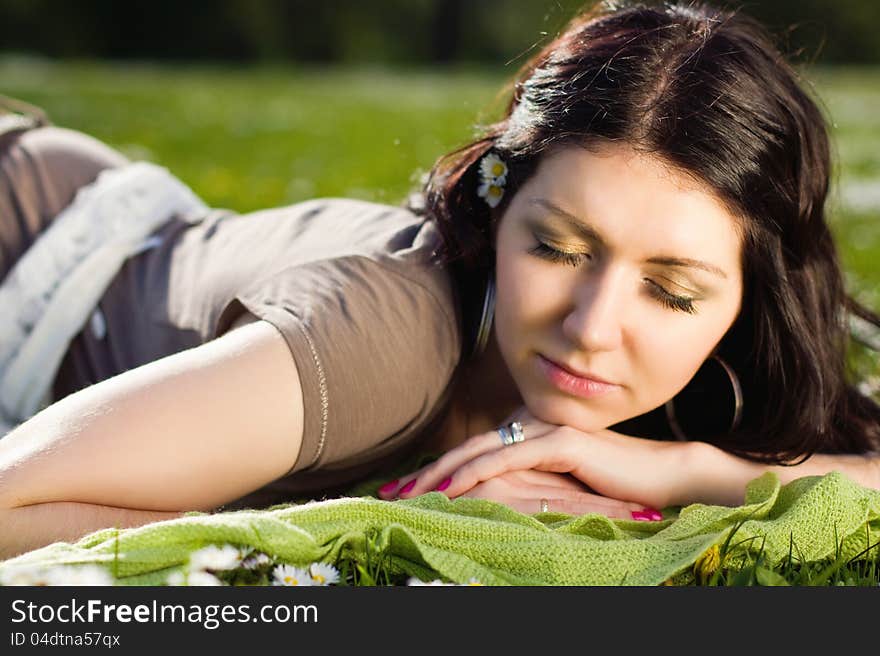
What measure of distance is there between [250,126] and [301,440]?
10.1 metres

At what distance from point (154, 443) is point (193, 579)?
0.34 meters

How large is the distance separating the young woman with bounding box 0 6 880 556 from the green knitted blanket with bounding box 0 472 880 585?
18 centimetres

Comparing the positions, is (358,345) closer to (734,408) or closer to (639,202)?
(639,202)

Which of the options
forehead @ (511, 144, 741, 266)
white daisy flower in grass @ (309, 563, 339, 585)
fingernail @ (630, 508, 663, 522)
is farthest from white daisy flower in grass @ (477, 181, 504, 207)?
white daisy flower in grass @ (309, 563, 339, 585)

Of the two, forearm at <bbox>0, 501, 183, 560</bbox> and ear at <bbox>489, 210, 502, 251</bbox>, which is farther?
ear at <bbox>489, 210, 502, 251</bbox>

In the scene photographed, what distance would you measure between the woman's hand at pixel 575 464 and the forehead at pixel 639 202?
0.56m

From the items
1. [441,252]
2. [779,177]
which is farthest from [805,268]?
[441,252]

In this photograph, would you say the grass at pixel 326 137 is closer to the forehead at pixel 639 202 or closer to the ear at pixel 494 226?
the ear at pixel 494 226

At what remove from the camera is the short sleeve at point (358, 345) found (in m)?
2.60

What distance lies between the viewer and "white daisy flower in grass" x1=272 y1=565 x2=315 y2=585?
223cm

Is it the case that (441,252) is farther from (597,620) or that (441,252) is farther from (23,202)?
(23,202)

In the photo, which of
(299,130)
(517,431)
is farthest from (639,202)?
(299,130)

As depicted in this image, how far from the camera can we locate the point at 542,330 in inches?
109

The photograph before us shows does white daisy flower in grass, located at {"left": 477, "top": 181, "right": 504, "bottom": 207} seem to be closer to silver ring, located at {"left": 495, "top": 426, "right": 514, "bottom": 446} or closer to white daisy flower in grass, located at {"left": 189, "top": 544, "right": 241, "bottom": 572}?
silver ring, located at {"left": 495, "top": 426, "right": 514, "bottom": 446}
